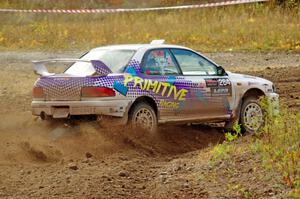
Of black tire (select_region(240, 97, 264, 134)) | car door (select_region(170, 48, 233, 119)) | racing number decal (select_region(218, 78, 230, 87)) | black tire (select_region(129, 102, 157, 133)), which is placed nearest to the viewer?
black tire (select_region(129, 102, 157, 133))

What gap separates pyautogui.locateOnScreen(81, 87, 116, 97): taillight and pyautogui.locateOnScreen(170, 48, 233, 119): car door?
1.43 meters

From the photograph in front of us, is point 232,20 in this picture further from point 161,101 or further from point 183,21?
point 161,101

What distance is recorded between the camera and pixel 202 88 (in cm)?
1299

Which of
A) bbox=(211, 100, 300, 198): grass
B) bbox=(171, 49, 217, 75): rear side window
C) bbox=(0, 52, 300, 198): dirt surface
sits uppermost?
bbox=(171, 49, 217, 75): rear side window

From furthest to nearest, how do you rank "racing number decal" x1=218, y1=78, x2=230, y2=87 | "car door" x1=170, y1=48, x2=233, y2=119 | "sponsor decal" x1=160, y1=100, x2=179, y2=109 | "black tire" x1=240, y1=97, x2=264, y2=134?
"black tire" x1=240, y1=97, x2=264, y2=134 < "racing number decal" x1=218, y1=78, x2=230, y2=87 < "car door" x1=170, y1=48, x2=233, y2=119 < "sponsor decal" x1=160, y1=100, x2=179, y2=109

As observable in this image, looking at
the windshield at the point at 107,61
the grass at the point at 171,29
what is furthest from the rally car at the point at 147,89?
the grass at the point at 171,29

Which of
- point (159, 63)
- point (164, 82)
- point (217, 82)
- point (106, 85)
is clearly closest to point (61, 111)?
point (106, 85)

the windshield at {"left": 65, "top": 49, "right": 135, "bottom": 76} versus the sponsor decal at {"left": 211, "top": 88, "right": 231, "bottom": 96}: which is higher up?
the windshield at {"left": 65, "top": 49, "right": 135, "bottom": 76}

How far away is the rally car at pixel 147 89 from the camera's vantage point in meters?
11.8

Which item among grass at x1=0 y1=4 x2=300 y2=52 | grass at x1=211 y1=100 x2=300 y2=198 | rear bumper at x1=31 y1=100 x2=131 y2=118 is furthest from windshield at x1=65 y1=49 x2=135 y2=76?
grass at x1=0 y1=4 x2=300 y2=52

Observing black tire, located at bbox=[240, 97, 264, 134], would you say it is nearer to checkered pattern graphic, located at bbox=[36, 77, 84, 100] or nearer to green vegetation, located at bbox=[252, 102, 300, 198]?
checkered pattern graphic, located at bbox=[36, 77, 84, 100]

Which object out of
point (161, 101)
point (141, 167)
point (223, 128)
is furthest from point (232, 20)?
point (141, 167)

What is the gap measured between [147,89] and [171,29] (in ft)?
59.4

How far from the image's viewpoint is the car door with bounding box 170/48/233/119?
42.3 ft
